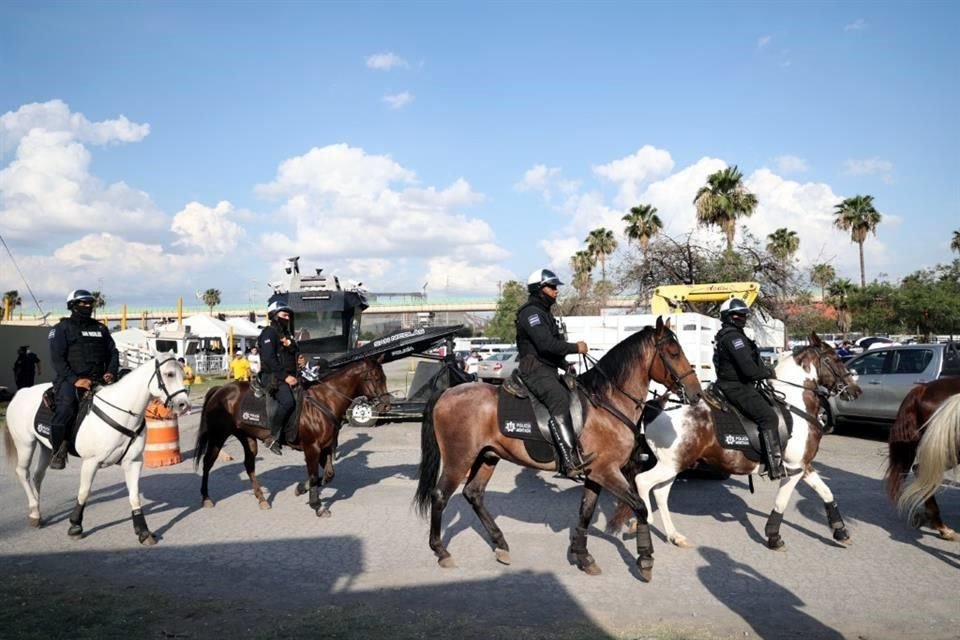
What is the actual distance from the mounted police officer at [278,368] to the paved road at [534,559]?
3.76 ft

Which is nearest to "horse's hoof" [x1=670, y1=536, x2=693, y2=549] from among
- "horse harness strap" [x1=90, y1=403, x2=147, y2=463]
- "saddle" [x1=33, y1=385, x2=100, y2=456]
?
"horse harness strap" [x1=90, y1=403, x2=147, y2=463]

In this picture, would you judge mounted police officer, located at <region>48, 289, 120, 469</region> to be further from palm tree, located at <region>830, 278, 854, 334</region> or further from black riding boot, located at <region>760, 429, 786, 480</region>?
palm tree, located at <region>830, 278, 854, 334</region>

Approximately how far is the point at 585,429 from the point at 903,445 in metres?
3.92

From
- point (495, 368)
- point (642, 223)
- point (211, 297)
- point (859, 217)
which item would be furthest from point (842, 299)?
point (211, 297)

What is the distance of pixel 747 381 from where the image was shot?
23.5 feet

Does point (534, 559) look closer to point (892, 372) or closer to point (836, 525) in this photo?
point (836, 525)

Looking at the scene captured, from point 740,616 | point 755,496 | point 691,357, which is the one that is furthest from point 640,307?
point 740,616

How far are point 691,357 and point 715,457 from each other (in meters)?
7.74

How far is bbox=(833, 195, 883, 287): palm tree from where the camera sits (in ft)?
146

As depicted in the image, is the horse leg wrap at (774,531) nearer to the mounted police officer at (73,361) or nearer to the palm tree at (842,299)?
the mounted police officer at (73,361)

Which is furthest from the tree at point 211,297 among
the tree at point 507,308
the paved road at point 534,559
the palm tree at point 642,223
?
the paved road at point 534,559

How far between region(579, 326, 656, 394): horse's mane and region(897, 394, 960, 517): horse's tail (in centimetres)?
276

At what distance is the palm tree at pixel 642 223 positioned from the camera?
39.4 metres

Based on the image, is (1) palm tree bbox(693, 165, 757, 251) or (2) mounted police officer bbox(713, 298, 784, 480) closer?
(2) mounted police officer bbox(713, 298, 784, 480)
